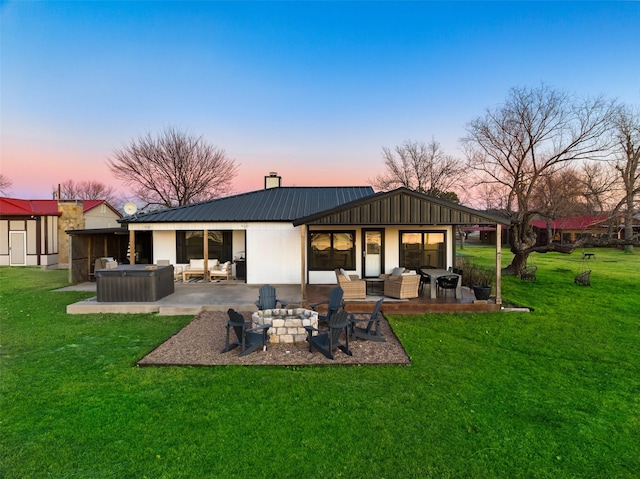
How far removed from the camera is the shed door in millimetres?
20969

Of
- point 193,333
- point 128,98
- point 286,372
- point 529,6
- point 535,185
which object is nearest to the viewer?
point 286,372

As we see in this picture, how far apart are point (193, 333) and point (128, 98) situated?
50.0ft

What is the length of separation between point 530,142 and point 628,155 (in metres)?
3.65

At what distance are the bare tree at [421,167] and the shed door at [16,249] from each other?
29.2 metres

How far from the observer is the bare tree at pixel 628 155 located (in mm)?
12938

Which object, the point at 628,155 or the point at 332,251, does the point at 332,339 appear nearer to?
the point at 332,251

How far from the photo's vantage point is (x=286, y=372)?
16.3ft

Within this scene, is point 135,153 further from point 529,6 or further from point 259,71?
point 529,6

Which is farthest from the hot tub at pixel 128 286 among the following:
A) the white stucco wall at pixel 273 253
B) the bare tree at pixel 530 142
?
the bare tree at pixel 530 142

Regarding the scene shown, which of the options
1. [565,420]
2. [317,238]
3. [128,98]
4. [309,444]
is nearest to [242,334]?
[309,444]

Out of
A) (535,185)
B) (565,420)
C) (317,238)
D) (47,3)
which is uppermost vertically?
(47,3)

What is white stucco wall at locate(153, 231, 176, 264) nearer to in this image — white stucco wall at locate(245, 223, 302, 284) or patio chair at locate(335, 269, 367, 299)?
white stucco wall at locate(245, 223, 302, 284)

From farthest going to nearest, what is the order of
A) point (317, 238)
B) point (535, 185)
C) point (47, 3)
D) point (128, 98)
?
point (128, 98) → point (535, 185) → point (317, 238) → point (47, 3)

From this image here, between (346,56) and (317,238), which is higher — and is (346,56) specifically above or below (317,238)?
above
